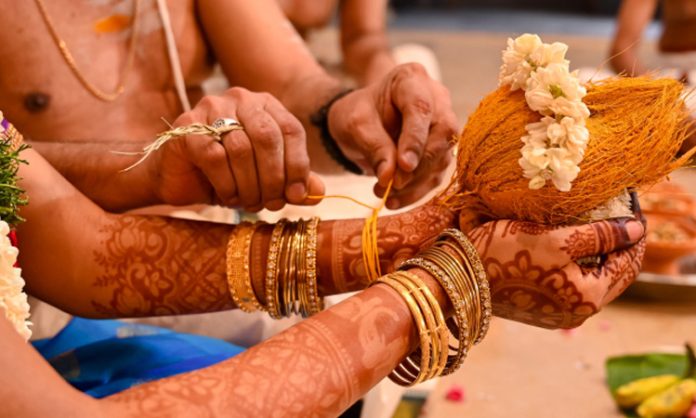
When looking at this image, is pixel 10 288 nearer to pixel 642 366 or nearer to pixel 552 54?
pixel 552 54

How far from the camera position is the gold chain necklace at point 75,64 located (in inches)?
63.3

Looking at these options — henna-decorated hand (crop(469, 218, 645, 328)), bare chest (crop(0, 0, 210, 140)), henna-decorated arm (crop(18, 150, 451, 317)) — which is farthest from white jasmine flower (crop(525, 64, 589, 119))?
bare chest (crop(0, 0, 210, 140))

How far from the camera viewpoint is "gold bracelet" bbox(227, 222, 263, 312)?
1197mm

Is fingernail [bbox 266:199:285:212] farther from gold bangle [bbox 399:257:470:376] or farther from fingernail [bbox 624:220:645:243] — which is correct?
fingernail [bbox 624:220:645:243]

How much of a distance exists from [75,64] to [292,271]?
79 centimetres

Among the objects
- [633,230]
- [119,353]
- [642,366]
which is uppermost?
[633,230]

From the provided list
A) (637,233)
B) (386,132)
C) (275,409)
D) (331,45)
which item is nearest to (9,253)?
(275,409)

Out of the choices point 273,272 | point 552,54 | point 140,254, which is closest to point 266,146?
point 273,272

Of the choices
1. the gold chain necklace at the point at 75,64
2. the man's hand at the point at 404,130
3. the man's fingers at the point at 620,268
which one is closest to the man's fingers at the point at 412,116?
the man's hand at the point at 404,130

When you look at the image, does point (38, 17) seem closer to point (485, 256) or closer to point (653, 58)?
point (485, 256)

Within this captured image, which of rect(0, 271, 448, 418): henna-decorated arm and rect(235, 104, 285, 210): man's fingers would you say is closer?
rect(0, 271, 448, 418): henna-decorated arm

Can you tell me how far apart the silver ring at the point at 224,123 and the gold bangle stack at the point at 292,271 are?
18cm

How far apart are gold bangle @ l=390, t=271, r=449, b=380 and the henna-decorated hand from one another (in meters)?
0.10

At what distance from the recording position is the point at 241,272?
120 centimetres
